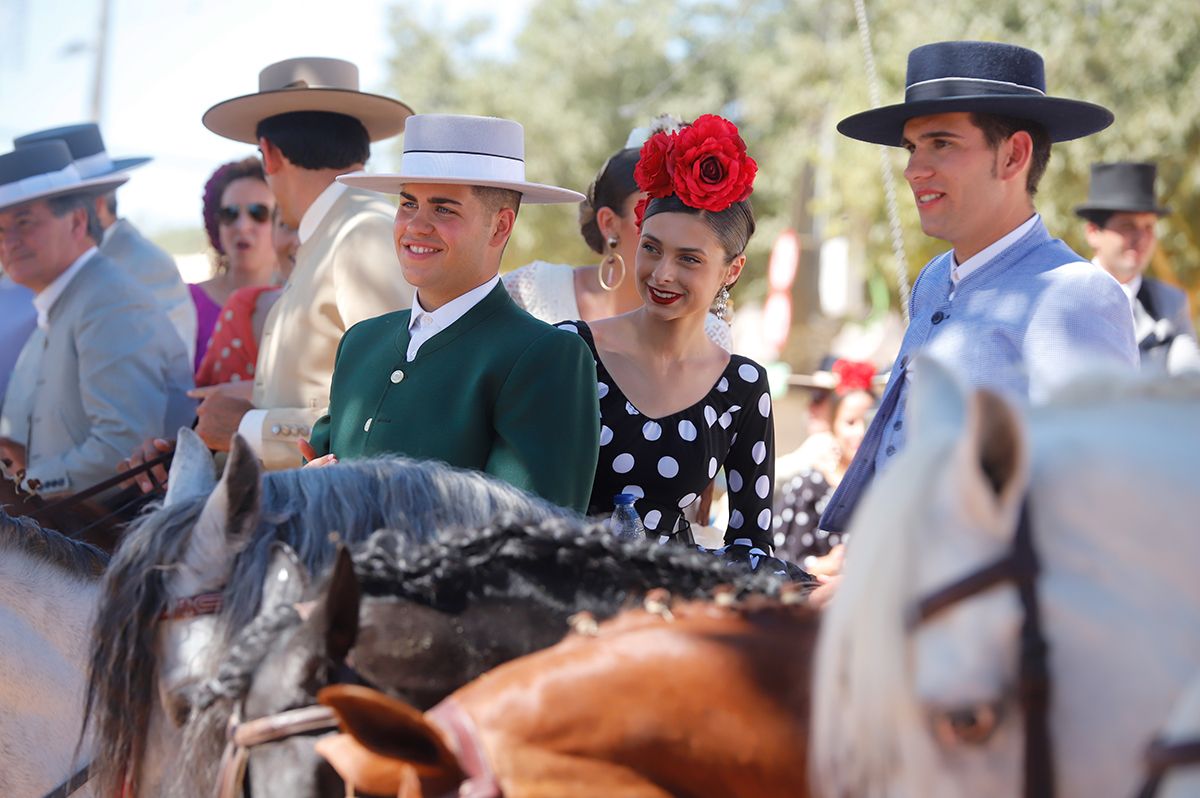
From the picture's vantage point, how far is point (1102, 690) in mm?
1167

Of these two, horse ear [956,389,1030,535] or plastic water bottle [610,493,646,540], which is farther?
plastic water bottle [610,493,646,540]

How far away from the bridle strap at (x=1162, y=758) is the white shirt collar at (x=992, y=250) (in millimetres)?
1986

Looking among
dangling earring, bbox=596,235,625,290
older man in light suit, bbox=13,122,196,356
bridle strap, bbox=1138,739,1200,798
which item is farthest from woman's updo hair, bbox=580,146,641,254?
bridle strap, bbox=1138,739,1200,798

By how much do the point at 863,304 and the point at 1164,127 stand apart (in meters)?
10.9

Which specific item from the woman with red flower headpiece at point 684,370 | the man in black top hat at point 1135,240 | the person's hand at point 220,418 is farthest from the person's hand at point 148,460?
the man in black top hat at point 1135,240

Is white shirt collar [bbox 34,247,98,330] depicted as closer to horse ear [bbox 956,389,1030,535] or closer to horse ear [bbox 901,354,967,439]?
horse ear [bbox 901,354,967,439]

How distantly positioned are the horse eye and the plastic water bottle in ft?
6.47

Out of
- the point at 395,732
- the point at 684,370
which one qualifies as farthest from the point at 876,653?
the point at 684,370

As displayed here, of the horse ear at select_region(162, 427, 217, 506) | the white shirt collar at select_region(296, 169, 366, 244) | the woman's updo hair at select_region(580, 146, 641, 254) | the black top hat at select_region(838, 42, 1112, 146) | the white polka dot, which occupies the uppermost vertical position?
the black top hat at select_region(838, 42, 1112, 146)

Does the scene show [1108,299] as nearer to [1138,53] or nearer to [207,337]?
[207,337]

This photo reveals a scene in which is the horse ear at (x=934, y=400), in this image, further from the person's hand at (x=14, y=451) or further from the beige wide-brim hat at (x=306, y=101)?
the person's hand at (x=14, y=451)

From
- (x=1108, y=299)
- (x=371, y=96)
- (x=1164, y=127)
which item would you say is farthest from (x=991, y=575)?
(x=1164, y=127)

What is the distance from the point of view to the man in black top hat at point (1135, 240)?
6.66m

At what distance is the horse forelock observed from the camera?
48.1 inches
